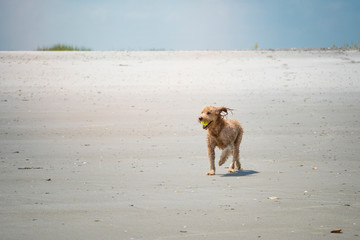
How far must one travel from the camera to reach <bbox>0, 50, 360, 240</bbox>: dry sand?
16.3 ft

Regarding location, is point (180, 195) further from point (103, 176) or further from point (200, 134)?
point (200, 134)

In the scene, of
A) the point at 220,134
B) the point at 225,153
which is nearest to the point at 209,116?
the point at 220,134

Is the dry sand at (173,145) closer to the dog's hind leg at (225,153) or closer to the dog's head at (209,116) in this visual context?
the dog's hind leg at (225,153)

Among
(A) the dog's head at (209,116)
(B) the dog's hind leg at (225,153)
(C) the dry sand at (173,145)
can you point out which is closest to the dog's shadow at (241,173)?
(C) the dry sand at (173,145)

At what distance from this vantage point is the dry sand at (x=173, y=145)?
16.3 feet

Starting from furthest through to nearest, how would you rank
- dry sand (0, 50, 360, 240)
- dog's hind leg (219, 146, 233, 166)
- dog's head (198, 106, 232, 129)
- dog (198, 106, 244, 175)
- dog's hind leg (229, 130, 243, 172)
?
dog's hind leg (229, 130, 243, 172) < dog's hind leg (219, 146, 233, 166) < dog (198, 106, 244, 175) < dog's head (198, 106, 232, 129) < dry sand (0, 50, 360, 240)

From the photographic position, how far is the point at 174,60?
20.8 m

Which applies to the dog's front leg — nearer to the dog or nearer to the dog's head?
the dog

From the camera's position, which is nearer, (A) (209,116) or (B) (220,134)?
(A) (209,116)

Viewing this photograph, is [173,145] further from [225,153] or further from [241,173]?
[241,173]

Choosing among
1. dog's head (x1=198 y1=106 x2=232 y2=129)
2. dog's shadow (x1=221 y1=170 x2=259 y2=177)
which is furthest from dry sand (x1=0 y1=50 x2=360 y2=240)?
dog's head (x1=198 y1=106 x2=232 y2=129)

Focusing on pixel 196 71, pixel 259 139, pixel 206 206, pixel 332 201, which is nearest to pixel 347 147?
pixel 259 139

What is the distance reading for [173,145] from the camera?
9961mm

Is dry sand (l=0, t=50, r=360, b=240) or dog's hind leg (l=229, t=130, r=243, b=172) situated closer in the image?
dry sand (l=0, t=50, r=360, b=240)
